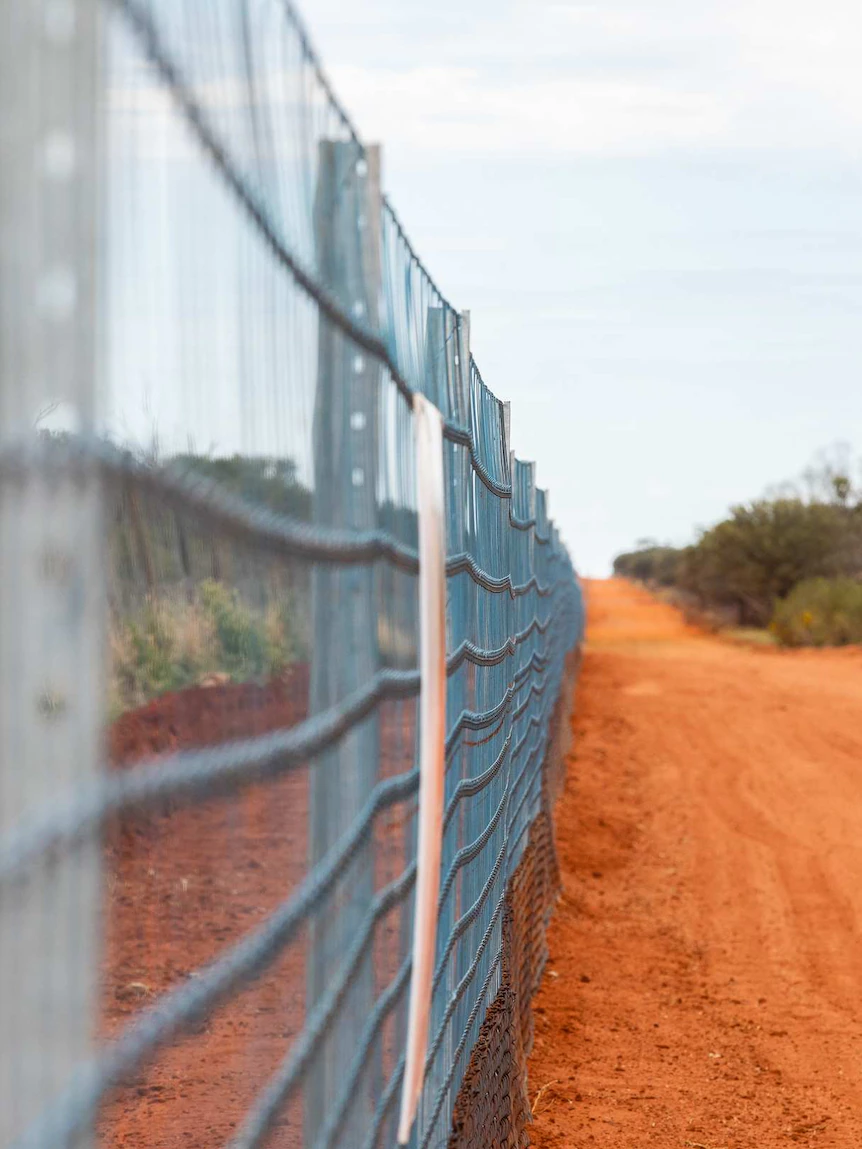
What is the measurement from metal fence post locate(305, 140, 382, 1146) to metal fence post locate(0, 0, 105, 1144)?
0.97m

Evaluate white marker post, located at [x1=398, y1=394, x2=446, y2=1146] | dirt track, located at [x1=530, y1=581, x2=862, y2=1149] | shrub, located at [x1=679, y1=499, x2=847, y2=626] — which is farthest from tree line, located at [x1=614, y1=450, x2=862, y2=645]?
white marker post, located at [x1=398, y1=394, x2=446, y2=1146]

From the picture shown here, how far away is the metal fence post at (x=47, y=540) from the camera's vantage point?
1.23 meters

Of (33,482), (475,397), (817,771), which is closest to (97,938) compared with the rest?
(33,482)

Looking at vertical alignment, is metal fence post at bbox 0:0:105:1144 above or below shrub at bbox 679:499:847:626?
below

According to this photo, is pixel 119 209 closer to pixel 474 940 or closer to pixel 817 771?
pixel 474 940

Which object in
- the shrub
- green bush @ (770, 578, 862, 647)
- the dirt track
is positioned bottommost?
the dirt track

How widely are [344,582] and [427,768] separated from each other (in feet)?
1.78

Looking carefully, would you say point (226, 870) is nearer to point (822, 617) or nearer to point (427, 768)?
point (427, 768)

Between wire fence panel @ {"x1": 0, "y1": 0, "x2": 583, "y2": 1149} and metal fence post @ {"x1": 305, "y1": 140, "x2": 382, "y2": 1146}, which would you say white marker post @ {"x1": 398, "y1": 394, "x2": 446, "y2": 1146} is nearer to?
wire fence panel @ {"x1": 0, "y1": 0, "x2": 583, "y2": 1149}

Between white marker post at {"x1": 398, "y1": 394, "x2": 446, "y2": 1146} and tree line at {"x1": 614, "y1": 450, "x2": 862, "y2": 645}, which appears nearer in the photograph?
white marker post at {"x1": 398, "y1": 394, "x2": 446, "y2": 1146}

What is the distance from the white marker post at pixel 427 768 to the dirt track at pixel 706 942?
294cm

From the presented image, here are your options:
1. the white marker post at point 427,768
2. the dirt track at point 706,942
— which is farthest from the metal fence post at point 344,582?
the dirt track at point 706,942

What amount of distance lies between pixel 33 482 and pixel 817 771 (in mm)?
16082

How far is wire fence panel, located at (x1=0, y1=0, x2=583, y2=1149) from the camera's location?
50.6 inches
